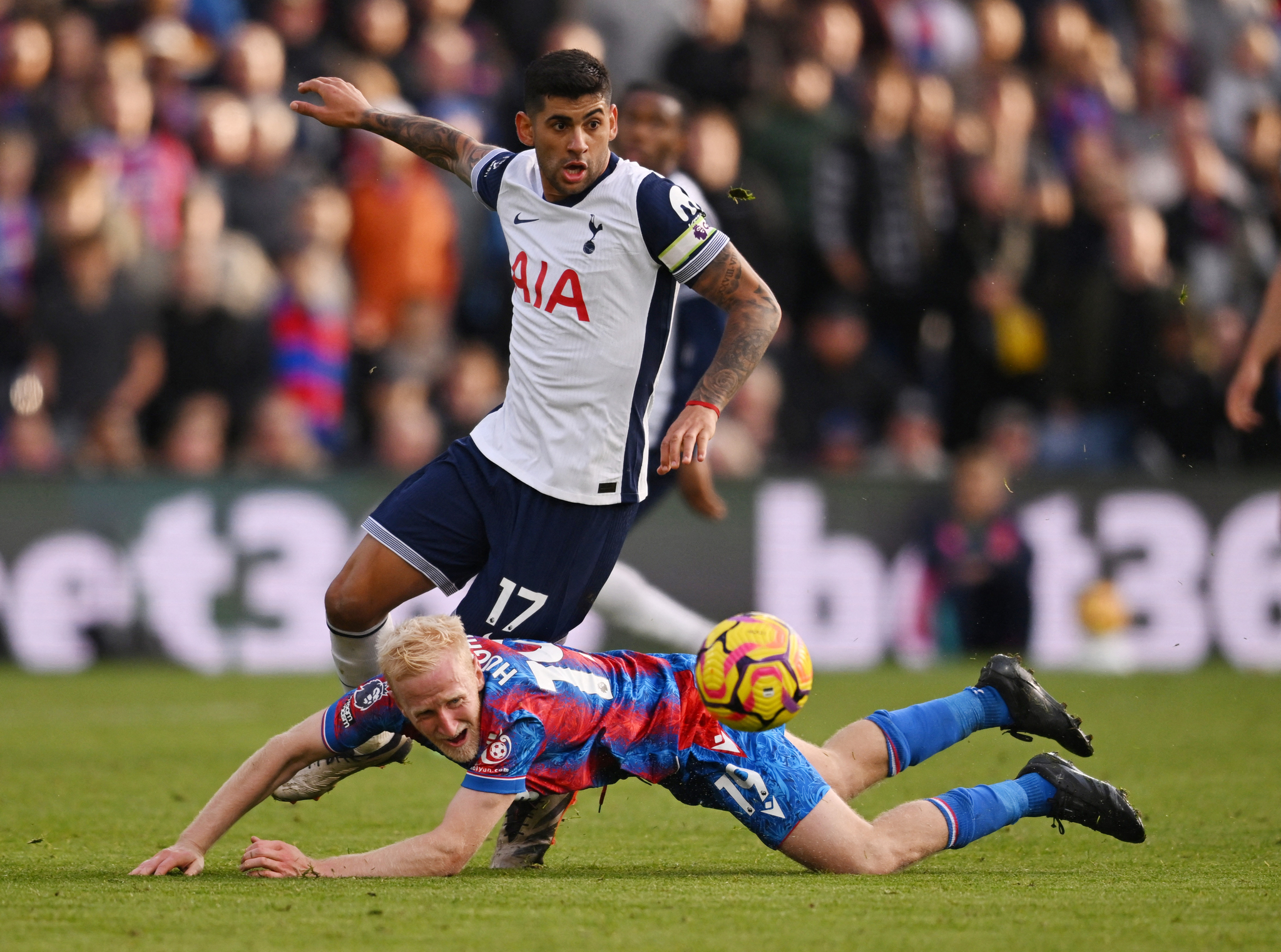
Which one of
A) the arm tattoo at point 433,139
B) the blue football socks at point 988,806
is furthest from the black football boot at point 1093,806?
the arm tattoo at point 433,139

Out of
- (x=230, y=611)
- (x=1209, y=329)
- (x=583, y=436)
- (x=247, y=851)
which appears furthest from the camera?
(x=1209, y=329)

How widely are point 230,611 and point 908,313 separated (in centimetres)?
552

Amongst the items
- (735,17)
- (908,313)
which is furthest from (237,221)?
(908,313)

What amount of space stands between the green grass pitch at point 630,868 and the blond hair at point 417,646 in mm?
638

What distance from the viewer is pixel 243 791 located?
5.45m

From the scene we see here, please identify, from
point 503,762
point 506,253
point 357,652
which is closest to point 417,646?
point 503,762

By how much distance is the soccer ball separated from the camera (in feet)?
17.9

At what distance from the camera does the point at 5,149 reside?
501 inches

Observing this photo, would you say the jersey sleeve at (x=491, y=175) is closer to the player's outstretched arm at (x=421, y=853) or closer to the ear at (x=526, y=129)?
the ear at (x=526, y=129)

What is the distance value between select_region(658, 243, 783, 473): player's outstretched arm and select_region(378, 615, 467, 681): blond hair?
0.99 m

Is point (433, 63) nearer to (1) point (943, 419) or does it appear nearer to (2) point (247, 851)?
(1) point (943, 419)

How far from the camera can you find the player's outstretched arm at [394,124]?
658cm

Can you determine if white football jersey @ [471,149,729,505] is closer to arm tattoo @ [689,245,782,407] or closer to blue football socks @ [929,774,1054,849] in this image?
arm tattoo @ [689,245,782,407]

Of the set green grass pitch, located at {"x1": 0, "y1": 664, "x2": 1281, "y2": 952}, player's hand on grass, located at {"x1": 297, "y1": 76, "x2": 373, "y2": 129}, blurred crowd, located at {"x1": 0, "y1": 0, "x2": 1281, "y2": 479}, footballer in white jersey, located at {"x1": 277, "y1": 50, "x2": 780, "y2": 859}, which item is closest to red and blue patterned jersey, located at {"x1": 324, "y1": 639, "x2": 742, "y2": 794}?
green grass pitch, located at {"x1": 0, "y1": 664, "x2": 1281, "y2": 952}
